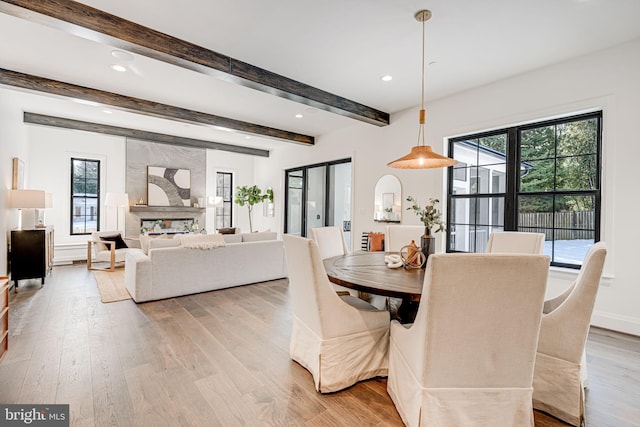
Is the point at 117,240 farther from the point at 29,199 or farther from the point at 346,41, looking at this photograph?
the point at 346,41

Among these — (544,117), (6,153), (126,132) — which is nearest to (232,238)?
(6,153)

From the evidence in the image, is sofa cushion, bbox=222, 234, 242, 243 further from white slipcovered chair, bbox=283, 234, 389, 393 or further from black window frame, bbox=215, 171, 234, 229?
black window frame, bbox=215, 171, 234, 229

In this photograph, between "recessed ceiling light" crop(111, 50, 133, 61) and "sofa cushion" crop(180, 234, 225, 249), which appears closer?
"recessed ceiling light" crop(111, 50, 133, 61)

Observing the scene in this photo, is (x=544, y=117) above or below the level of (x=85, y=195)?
above

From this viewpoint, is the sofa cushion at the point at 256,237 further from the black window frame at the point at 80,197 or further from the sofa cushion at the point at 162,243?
the black window frame at the point at 80,197

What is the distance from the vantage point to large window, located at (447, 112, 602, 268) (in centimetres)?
332

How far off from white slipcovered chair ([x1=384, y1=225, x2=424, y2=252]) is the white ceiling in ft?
6.12

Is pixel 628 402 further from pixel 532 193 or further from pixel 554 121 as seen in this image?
pixel 554 121

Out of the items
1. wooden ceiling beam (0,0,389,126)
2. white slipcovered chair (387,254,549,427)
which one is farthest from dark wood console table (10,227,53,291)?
white slipcovered chair (387,254,549,427)

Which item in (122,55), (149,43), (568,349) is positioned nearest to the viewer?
(568,349)

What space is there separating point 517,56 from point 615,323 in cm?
291

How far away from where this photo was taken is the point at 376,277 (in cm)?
212

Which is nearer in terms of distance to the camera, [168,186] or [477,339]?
[477,339]

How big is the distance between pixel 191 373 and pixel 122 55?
3243mm
